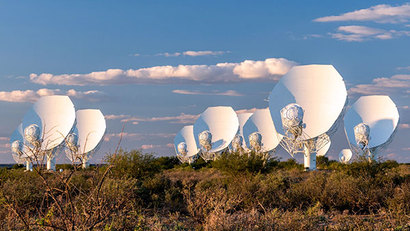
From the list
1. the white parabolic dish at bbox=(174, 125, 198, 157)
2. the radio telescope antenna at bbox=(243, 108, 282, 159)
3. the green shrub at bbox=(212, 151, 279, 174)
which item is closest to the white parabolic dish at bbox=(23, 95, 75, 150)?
the radio telescope antenna at bbox=(243, 108, 282, 159)

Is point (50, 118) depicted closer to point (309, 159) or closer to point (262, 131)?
point (309, 159)

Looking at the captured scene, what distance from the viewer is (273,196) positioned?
14.0m

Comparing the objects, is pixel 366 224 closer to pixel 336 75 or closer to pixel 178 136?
pixel 336 75

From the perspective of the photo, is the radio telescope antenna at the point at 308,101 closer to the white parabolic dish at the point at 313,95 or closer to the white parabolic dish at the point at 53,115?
the white parabolic dish at the point at 313,95

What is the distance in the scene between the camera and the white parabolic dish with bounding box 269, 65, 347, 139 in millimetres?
29938

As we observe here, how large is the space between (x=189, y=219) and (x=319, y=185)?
5.68 metres

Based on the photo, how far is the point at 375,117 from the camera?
40625 millimetres

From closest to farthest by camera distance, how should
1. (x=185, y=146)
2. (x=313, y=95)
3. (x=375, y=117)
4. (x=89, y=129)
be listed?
(x=313, y=95), (x=375, y=117), (x=89, y=129), (x=185, y=146)

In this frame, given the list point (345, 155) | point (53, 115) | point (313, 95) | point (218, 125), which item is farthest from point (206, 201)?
point (345, 155)

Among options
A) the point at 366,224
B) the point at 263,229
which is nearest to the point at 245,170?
the point at 366,224

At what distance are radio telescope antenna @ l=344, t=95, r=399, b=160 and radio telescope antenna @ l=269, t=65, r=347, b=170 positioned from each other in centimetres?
866

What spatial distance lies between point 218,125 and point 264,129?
497 centimetres

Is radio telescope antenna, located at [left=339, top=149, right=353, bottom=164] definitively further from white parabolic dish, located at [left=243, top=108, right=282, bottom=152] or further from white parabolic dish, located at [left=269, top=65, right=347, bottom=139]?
white parabolic dish, located at [left=269, top=65, right=347, bottom=139]

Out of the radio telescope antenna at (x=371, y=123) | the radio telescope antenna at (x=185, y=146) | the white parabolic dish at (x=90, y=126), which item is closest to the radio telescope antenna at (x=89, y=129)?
the white parabolic dish at (x=90, y=126)
